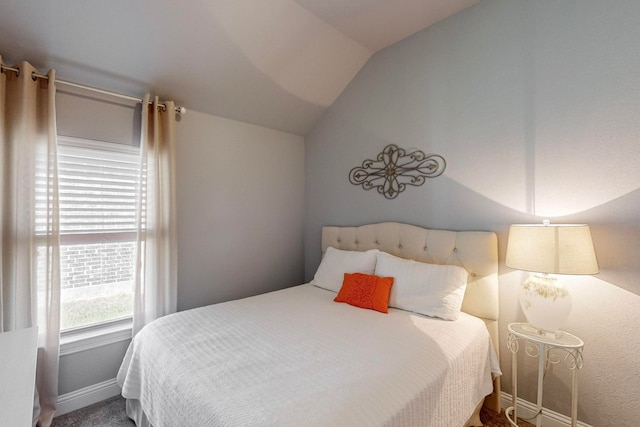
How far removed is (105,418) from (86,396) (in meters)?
0.28

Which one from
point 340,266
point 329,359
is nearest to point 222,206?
point 340,266

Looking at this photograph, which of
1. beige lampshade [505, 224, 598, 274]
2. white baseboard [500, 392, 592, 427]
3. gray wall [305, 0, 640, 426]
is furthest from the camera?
white baseboard [500, 392, 592, 427]

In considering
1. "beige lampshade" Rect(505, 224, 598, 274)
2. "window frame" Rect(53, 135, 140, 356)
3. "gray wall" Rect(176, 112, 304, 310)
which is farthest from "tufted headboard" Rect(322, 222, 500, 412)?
"window frame" Rect(53, 135, 140, 356)

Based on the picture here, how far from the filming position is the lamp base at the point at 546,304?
145 centimetres

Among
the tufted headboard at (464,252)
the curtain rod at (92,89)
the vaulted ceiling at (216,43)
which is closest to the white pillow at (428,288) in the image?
the tufted headboard at (464,252)

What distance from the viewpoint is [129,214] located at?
2227mm

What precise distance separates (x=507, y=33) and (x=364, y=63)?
1229mm

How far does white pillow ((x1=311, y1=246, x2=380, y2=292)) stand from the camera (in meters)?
2.31

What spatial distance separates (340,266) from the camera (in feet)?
8.02

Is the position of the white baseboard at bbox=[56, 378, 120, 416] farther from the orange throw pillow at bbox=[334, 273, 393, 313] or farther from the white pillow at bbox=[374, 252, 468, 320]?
the white pillow at bbox=[374, 252, 468, 320]

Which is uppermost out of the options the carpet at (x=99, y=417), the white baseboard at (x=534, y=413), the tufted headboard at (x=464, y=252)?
the tufted headboard at (x=464, y=252)

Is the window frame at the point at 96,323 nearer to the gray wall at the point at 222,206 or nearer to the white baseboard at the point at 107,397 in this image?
the gray wall at the point at 222,206

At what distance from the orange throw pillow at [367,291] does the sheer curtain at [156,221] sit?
1379mm

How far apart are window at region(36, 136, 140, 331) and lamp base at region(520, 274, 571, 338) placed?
277cm
